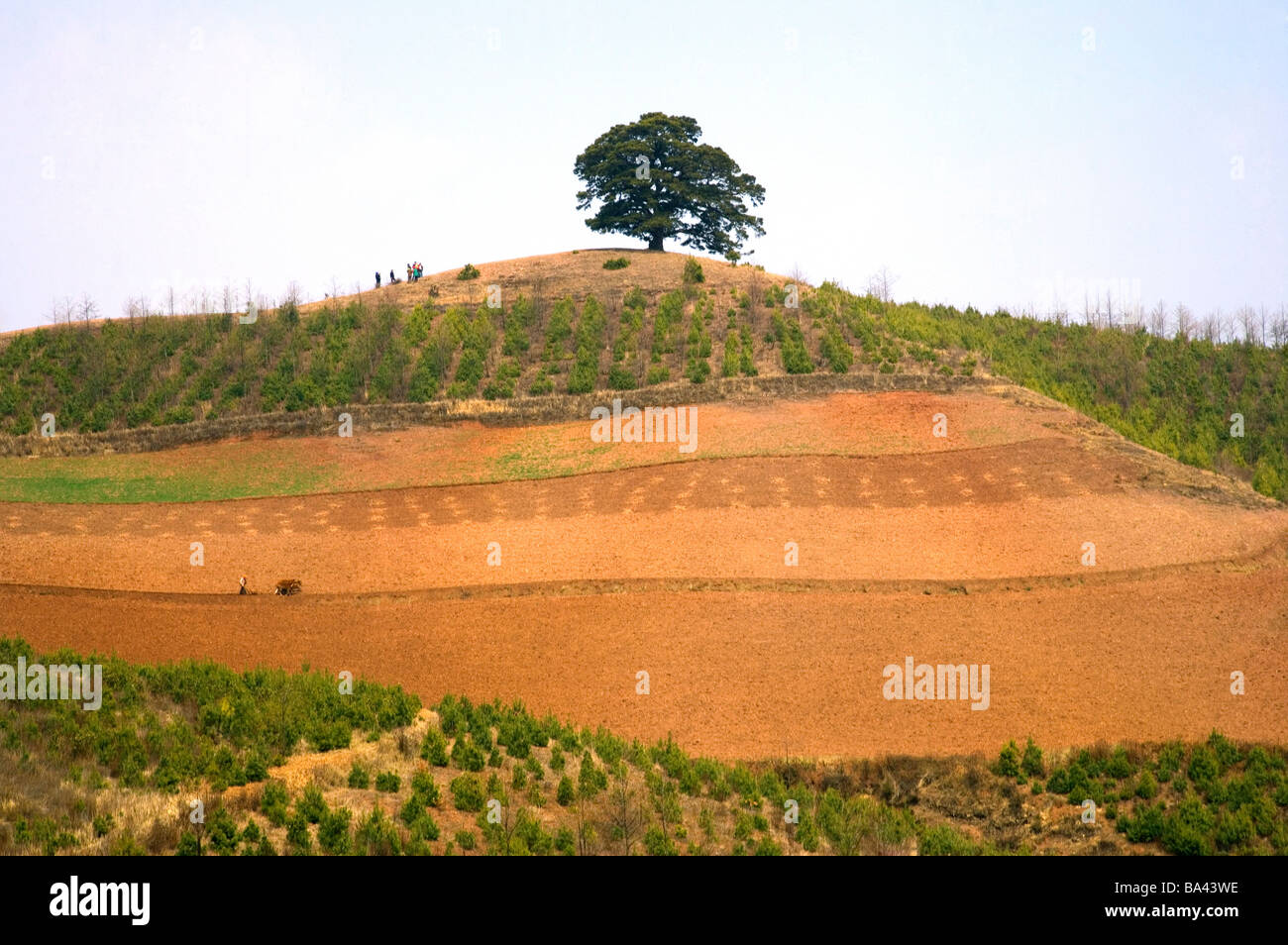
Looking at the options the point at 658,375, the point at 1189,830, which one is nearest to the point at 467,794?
the point at 1189,830

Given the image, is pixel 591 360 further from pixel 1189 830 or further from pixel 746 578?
pixel 1189 830

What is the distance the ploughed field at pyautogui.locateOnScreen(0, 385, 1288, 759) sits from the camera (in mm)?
24016

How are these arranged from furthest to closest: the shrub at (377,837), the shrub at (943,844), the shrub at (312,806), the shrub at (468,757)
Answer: the shrub at (468,757) → the shrub at (943,844) → the shrub at (312,806) → the shrub at (377,837)

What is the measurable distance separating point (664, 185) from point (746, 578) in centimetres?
3362

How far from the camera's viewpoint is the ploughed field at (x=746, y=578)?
24.0 metres

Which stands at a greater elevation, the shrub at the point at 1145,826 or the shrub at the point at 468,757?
the shrub at the point at 468,757

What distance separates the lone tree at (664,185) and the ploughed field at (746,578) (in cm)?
2130

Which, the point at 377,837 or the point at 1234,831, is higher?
the point at 377,837

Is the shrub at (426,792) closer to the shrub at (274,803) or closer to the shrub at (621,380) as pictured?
the shrub at (274,803)

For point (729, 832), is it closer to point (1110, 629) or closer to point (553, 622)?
point (553, 622)

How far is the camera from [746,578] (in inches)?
1161

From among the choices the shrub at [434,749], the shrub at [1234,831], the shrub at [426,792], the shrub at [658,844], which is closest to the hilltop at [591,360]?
the shrub at [1234,831]

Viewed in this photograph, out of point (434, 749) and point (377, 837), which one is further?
point (434, 749)
